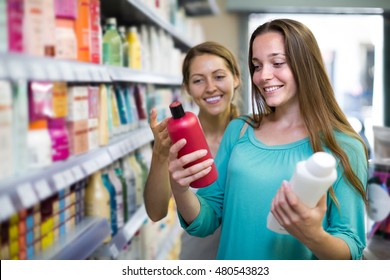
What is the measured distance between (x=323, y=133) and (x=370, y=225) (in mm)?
865

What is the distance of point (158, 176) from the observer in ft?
4.32

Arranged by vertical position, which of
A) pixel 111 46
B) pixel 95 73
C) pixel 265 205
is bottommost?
pixel 265 205

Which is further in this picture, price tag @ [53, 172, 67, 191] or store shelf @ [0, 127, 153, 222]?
price tag @ [53, 172, 67, 191]

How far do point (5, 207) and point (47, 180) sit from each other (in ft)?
0.71

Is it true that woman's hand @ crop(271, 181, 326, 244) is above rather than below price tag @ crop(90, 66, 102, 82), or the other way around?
below

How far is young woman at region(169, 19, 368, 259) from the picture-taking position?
101 cm

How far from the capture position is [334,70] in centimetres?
536

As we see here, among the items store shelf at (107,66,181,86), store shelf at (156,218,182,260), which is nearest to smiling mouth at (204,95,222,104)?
store shelf at (107,66,181,86)

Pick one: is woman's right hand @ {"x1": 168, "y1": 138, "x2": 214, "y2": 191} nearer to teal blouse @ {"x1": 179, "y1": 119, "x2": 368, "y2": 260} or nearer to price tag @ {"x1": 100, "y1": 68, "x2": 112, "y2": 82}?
teal blouse @ {"x1": 179, "y1": 119, "x2": 368, "y2": 260}

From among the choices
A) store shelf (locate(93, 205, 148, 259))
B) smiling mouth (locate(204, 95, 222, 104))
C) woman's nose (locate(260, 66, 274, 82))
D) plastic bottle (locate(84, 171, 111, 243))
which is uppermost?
woman's nose (locate(260, 66, 274, 82))

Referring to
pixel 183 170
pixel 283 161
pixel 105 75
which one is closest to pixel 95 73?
pixel 105 75

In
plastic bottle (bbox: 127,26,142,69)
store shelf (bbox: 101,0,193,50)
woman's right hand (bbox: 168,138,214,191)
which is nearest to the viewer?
woman's right hand (bbox: 168,138,214,191)

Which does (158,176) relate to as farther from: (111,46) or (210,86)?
(111,46)

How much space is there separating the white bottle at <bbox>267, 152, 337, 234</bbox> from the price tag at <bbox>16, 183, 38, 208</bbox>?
558 millimetres
